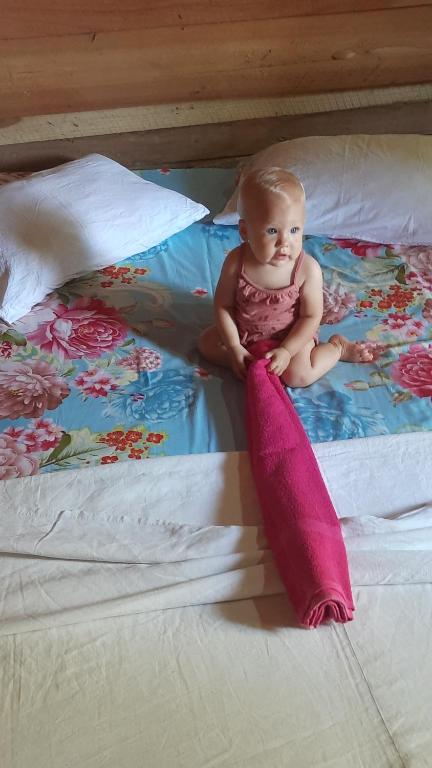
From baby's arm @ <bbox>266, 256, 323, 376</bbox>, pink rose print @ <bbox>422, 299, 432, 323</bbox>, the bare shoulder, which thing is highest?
the bare shoulder

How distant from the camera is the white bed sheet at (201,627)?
846 mm

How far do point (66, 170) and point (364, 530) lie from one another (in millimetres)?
1036

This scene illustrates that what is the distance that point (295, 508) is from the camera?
103cm

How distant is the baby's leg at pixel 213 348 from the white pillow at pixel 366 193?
0.44 meters

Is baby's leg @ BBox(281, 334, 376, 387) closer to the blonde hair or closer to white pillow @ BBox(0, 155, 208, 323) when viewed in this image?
the blonde hair

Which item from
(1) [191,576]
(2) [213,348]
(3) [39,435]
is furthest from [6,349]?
(1) [191,576]

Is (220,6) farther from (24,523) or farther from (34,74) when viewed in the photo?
(24,523)

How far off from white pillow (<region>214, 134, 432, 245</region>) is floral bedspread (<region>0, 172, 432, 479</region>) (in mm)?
40

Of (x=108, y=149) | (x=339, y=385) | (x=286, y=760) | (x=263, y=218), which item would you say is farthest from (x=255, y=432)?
(x=108, y=149)

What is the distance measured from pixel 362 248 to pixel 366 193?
122 millimetres

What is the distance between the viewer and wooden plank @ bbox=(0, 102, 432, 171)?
1825 millimetres

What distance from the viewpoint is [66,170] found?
1626mm

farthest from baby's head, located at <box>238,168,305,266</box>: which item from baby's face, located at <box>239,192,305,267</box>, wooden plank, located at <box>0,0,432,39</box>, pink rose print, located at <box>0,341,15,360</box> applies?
wooden plank, located at <box>0,0,432,39</box>

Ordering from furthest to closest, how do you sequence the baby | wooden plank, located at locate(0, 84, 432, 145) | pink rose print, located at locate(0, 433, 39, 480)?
wooden plank, located at locate(0, 84, 432, 145) < the baby < pink rose print, located at locate(0, 433, 39, 480)
